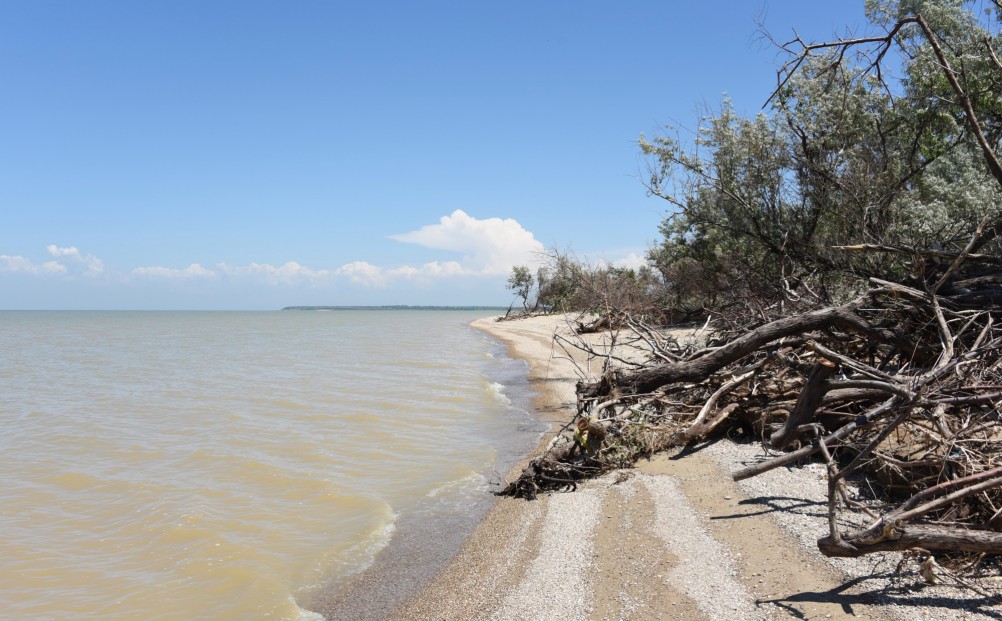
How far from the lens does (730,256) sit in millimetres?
17562

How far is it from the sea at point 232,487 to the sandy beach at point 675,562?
32.7 inches

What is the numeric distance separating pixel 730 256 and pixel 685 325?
1071 cm

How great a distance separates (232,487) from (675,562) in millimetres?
6136

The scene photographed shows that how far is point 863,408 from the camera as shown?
627 cm

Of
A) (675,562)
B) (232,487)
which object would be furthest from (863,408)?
(232,487)

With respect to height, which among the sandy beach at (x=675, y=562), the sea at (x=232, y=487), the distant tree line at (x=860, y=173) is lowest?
the sea at (x=232, y=487)

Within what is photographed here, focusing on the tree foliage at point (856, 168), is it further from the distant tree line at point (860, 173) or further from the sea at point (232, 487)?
the sea at point (232, 487)

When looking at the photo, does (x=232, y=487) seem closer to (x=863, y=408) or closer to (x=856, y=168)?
(x=863, y=408)

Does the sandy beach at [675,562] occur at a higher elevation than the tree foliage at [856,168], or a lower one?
lower

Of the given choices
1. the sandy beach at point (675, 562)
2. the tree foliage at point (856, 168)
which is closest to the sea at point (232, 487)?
the sandy beach at point (675, 562)

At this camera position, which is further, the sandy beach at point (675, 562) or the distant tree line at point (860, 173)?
the distant tree line at point (860, 173)

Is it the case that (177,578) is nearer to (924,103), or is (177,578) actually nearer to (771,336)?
(771,336)

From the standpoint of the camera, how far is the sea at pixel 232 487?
548 cm

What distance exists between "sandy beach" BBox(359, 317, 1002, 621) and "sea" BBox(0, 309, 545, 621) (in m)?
0.83
